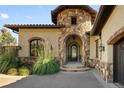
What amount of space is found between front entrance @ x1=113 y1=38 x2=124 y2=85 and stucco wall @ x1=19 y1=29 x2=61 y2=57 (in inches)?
321

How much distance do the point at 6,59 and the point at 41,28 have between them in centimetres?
453

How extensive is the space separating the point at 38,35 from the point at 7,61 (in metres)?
4.26

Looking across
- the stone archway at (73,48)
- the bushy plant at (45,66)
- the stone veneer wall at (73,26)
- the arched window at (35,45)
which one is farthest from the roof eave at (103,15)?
the stone archway at (73,48)

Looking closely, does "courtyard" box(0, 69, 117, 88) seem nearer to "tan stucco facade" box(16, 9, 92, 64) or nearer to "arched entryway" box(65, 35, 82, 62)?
"tan stucco facade" box(16, 9, 92, 64)

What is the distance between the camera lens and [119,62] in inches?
361

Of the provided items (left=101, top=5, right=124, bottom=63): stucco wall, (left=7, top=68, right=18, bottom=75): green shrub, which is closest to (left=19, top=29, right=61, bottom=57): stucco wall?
(left=7, top=68, right=18, bottom=75): green shrub

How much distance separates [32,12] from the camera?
66.2 ft

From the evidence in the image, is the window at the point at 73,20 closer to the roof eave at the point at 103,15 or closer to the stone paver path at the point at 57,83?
the roof eave at the point at 103,15

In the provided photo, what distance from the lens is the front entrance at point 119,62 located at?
8.80 metres

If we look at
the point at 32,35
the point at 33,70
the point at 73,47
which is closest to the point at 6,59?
the point at 33,70

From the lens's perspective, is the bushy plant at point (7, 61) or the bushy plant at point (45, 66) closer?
the bushy plant at point (45, 66)

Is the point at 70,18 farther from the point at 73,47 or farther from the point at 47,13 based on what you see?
the point at 73,47

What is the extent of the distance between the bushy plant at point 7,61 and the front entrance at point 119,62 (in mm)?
7454

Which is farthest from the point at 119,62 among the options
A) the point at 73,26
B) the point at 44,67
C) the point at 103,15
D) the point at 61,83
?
the point at 73,26
